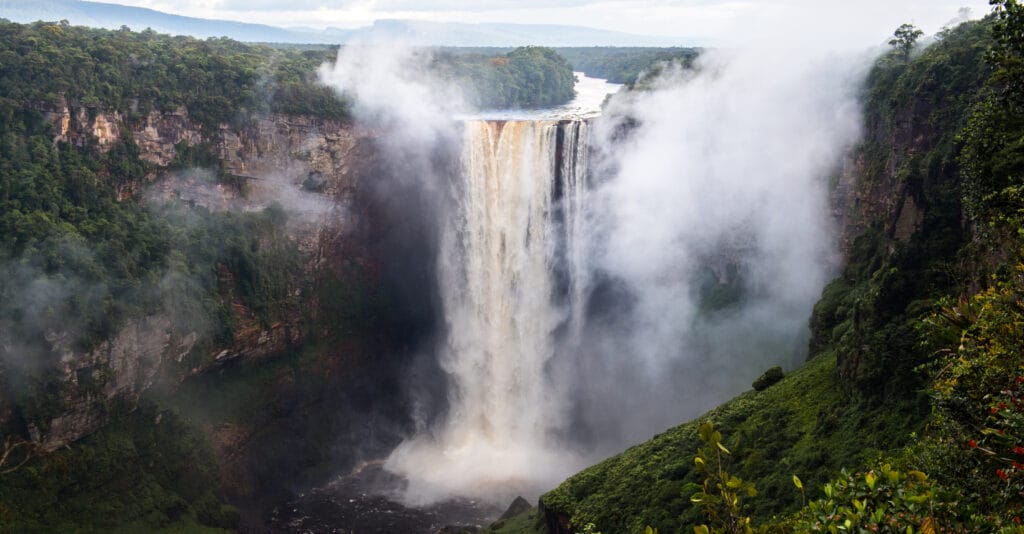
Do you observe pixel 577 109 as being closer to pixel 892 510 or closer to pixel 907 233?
pixel 907 233

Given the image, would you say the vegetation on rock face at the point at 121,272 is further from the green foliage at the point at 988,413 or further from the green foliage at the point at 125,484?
the green foliage at the point at 988,413

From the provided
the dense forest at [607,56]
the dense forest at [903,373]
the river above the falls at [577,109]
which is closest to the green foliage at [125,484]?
the dense forest at [903,373]

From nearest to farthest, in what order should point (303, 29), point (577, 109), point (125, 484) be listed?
point (125, 484), point (577, 109), point (303, 29)

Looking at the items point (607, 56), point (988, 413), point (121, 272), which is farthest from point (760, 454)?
point (607, 56)

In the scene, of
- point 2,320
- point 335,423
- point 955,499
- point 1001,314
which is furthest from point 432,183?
point 955,499

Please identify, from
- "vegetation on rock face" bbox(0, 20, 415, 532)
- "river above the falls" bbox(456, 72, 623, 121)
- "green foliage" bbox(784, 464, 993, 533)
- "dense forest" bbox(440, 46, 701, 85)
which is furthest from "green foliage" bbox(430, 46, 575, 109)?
"green foliage" bbox(784, 464, 993, 533)

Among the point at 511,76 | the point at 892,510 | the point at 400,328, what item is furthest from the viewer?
the point at 511,76

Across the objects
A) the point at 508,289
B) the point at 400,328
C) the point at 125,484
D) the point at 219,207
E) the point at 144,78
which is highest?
the point at 144,78
